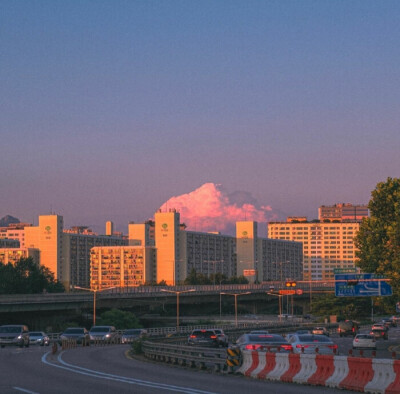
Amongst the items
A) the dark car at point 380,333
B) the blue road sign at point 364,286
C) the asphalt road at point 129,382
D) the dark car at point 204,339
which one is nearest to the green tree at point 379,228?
the blue road sign at point 364,286

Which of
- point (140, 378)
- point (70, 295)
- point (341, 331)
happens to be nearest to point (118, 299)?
point (70, 295)

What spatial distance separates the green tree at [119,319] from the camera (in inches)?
6275

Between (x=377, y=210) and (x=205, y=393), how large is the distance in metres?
50.4

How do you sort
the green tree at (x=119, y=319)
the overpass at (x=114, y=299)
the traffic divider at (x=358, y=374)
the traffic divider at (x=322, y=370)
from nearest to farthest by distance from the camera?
the traffic divider at (x=358, y=374) < the traffic divider at (x=322, y=370) < the overpass at (x=114, y=299) < the green tree at (x=119, y=319)

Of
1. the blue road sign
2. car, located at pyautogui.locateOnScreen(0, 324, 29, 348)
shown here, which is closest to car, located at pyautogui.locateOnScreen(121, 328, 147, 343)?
car, located at pyautogui.locateOnScreen(0, 324, 29, 348)

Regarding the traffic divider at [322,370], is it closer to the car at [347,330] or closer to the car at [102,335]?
the car at [102,335]

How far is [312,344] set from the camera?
3888cm

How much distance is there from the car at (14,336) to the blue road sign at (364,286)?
25.0m

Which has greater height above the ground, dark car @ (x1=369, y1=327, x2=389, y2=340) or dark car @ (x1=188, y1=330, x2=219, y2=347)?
dark car @ (x1=188, y1=330, x2=219, y2=347)

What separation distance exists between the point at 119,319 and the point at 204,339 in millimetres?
105624

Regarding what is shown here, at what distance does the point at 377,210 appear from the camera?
2776 inches

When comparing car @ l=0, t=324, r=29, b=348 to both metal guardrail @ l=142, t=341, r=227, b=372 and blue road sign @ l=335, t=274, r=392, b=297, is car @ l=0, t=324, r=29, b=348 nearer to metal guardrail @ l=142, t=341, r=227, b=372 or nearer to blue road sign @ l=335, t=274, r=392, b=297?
metal guardrail @ l=142, t=341, r=227, b=372

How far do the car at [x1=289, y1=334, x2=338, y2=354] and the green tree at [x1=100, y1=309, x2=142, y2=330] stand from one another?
396 ft

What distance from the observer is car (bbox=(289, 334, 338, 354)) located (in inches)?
1470
